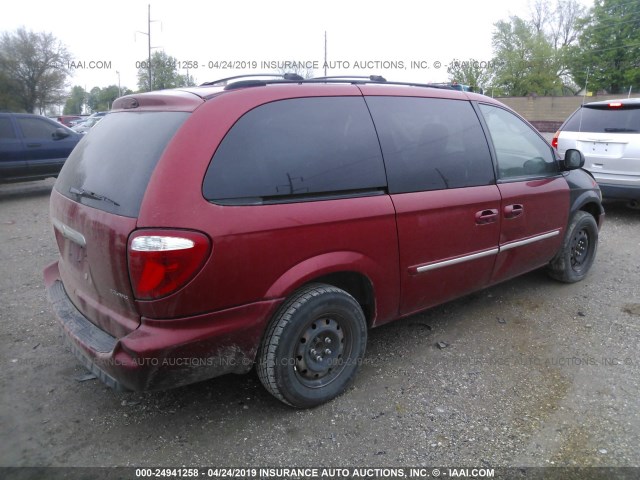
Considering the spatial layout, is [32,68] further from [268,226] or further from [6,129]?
[268,226]

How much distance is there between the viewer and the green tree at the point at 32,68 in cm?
3434

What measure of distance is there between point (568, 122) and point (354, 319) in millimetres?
6354

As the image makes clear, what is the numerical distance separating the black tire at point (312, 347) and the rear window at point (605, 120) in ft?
19.3

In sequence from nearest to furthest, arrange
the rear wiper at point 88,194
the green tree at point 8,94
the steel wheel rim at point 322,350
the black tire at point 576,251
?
1. the rear wiper at point 88,194
2. the steel wheel rim at point 322,350
3. the black tire at point 576,251
4. the green tree at point 8,94

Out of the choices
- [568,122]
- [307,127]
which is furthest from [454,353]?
[568,122]

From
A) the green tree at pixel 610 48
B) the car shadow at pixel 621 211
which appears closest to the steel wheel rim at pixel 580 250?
the car shadow at pixel 621 211

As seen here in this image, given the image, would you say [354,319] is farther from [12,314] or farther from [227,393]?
[12,314]

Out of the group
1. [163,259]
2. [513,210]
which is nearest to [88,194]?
[163,259]

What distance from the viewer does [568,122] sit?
25.0 feet

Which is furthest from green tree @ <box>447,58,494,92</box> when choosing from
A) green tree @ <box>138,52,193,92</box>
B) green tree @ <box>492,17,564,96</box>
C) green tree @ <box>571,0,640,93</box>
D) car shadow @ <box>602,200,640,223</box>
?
car shadow @ <box>602,200,640,223</box>

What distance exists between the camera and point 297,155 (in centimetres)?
266

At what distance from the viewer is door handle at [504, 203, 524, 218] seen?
3.68 m

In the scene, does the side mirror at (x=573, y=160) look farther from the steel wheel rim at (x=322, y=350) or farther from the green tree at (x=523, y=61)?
the green tree at (x=523, y=61)

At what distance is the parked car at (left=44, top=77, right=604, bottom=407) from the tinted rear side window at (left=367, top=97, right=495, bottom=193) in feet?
0.04
